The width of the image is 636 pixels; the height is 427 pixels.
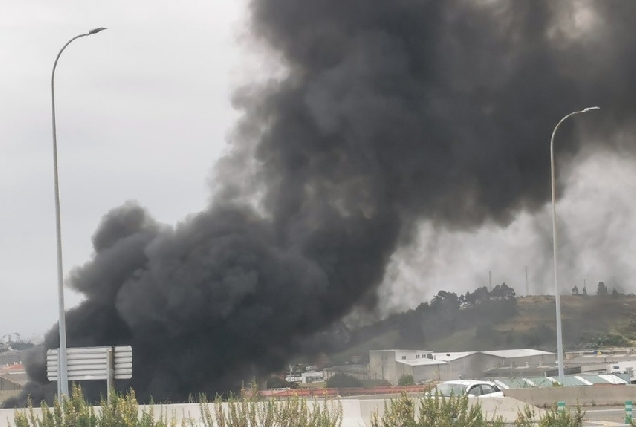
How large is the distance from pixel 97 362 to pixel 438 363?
4127 centimetres

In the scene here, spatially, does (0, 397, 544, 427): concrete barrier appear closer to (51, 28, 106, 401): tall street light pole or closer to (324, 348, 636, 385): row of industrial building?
(51, 28, 106, 401): tall street light pole

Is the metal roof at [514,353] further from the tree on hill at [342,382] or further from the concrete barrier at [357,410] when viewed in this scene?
the concrete barrier at [357,410]

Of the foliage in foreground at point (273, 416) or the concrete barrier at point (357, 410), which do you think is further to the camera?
the concrete barrier at point (357, 410)

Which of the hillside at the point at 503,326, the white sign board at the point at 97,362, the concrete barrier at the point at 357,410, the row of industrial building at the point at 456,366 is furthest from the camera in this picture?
the hillside at the point at 503,326

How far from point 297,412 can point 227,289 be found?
136 feet

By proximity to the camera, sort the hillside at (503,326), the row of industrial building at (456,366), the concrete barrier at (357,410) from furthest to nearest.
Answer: the hillside at (503,326), the row of industrial building at (456,366), the concrete barrier at (357,410)

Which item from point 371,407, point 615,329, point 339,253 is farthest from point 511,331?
point 371,407

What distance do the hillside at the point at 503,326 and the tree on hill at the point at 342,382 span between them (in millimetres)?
2983

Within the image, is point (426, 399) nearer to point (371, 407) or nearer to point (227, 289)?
point (371, 407)

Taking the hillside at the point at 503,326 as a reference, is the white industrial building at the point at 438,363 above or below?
below

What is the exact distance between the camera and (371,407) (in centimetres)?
2642

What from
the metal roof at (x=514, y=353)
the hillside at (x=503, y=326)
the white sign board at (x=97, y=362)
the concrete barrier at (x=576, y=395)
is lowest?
the concrete barrier at (x=576, y=395)

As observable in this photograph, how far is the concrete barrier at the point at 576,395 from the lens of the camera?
32.8 meters

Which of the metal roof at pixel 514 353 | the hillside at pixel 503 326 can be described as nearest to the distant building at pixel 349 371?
the hillside at pixel 503 326
